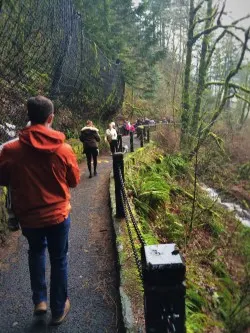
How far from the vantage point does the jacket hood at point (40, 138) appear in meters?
2.65

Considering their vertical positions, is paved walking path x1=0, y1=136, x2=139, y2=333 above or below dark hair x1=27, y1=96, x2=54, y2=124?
below

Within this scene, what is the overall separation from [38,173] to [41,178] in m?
0.05

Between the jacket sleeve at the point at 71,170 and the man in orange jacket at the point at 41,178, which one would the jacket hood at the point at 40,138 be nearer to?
the man in orange jacket at the point at 41,178

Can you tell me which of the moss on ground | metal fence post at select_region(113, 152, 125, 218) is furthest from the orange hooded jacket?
metal fence post at select_region(113, 152, 125, 218)

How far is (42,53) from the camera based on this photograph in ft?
24.9

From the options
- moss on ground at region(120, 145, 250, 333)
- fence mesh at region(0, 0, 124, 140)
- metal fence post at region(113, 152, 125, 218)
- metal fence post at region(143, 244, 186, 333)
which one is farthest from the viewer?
fence mesh at region(0, 0, 124, 140)

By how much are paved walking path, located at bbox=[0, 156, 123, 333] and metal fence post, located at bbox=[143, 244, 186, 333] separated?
1157 mm

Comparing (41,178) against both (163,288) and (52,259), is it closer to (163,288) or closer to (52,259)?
(52,259)

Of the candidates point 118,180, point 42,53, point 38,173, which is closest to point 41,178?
point 38,173

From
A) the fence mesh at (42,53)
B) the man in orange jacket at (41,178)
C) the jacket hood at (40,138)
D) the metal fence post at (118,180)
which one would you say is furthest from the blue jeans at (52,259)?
the fence mesh at (42,53)

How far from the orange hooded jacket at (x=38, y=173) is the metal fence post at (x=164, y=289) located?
3.19 ft

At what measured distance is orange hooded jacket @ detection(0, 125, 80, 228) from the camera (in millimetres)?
2701

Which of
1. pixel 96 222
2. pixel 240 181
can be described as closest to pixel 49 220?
pixel 96 222

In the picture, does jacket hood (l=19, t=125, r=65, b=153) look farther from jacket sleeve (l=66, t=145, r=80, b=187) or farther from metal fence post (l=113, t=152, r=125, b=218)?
metal fence post (l=113, t=152, r=125, b=218)
